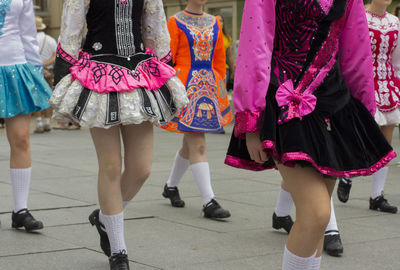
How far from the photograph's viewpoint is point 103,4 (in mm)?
4309

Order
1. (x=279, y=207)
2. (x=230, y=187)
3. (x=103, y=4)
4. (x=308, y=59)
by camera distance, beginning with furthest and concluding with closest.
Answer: (x=230, y=187) → (x=279, y=207) → (x=103, y=4) → (x=308, y=59)

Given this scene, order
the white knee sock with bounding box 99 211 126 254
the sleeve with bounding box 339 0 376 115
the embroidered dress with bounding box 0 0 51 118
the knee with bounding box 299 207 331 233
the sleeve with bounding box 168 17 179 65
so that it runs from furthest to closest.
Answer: the sleeve with bounding box 168 17 179 65 → the embroidered dress with bounding box 0 0 51 118 → the white knee sock with bounding box 99 211 126 254 → the sleeve with bounding box 339 0 376 115 → the knee with bounding box 299 207 331 233

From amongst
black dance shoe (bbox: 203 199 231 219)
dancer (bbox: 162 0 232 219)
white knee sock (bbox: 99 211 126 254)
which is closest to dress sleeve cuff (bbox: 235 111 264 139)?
white knee sock (bbox: 99 211 126 254)

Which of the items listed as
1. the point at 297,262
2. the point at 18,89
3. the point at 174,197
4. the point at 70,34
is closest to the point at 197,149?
the point at 174,197

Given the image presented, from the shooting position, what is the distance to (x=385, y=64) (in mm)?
6414

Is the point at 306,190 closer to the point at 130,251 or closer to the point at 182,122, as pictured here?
the point at 130,251

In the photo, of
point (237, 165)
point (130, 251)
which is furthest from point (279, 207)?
point (237, 165)

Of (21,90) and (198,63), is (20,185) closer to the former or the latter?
(21,90)

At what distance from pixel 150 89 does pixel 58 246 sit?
1322mm

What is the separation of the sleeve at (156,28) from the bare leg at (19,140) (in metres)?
1.37

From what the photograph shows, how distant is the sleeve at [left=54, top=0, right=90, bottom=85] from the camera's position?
4246 millimetres

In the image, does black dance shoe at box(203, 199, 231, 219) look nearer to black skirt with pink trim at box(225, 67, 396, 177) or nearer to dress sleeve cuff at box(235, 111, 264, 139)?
black skirt with pink trim at box(225, 67, 396, 177)

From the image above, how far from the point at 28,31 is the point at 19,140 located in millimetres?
822

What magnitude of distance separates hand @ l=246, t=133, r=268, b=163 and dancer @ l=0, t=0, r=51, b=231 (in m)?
2.54
